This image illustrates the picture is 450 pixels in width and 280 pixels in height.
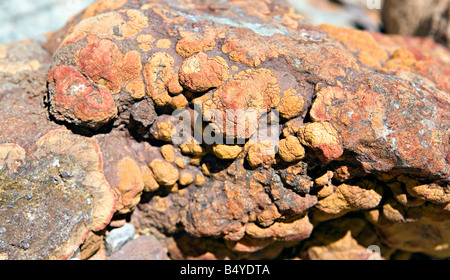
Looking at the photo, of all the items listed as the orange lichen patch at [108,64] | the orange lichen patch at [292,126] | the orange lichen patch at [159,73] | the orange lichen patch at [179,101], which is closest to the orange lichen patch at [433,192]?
the orange lichen patch at [292,126]

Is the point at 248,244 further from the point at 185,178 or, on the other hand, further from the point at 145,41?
the point at 145,41

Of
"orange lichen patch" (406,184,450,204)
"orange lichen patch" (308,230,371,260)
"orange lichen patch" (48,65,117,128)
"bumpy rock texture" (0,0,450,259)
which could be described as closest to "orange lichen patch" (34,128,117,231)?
"bumpy rock texture" (0,0,450,259)

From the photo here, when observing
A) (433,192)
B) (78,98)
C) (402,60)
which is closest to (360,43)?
(402,60)

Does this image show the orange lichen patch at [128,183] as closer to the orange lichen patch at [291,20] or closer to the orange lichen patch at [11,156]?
the orange lichen patch at [11,156]

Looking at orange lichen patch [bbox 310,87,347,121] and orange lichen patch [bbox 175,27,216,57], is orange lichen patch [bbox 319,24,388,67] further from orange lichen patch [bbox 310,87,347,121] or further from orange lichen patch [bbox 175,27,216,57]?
orange lichen patch [bbox 175,27,216,57]

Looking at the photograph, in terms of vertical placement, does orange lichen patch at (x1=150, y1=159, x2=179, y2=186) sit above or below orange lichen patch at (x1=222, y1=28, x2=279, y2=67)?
below

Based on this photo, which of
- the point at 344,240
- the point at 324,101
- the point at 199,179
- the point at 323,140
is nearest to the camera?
the point at 323,140
